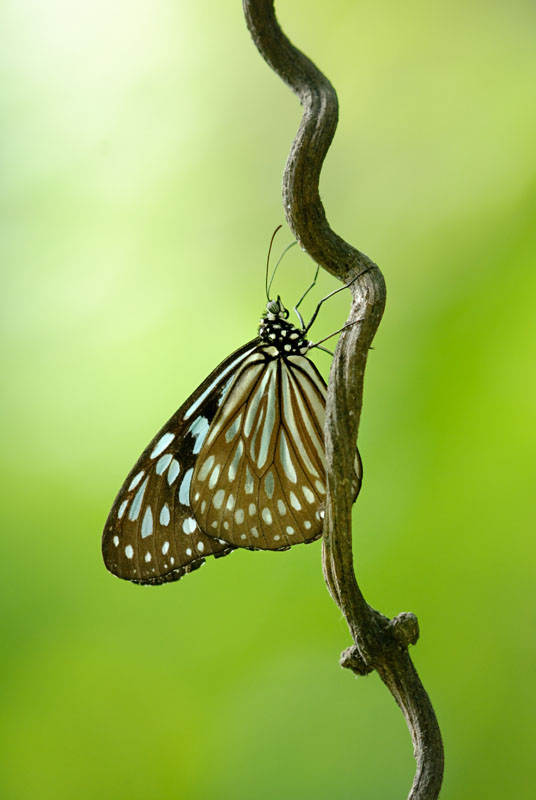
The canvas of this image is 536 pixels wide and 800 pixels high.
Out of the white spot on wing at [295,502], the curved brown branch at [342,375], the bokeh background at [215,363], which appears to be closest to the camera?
the curved brown branch at [342,375]

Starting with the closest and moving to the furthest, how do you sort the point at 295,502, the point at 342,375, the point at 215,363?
the point at 342,375, the point at 295,502, the point at 215,363

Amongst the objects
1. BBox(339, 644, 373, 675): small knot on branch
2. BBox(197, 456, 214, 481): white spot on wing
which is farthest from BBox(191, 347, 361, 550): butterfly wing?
BBox(339, 644, 373, 675): small knot on branch

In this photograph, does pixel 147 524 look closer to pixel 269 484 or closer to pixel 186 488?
pixel 186 488

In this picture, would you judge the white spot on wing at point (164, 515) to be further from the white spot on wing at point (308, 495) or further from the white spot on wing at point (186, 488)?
the white spot on wing at point (308, 495)

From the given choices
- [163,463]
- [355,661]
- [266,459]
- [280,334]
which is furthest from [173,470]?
[355,661]

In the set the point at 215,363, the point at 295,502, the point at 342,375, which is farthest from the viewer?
the point at 215,363

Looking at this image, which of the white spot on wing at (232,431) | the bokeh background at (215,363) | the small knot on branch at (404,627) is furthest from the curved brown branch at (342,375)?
the bokeh background at (215,363)

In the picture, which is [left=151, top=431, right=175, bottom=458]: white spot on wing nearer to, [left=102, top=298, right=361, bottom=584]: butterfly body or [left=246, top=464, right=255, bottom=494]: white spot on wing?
[left=102, top=298, right=361, bottom=584]: butterfly body

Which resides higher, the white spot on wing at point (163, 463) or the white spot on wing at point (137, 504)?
the white spot on wing at point (163, 463)
